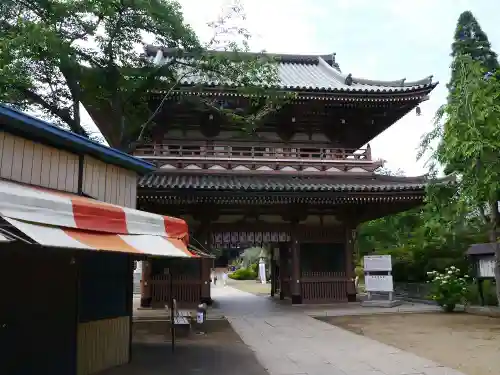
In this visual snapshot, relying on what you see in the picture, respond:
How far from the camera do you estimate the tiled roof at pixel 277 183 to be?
563 inches

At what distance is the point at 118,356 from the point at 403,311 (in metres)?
11.2

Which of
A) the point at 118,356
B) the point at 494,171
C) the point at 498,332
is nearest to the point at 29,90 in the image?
the point at 118,356

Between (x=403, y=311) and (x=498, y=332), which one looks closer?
(x=498, y=332)

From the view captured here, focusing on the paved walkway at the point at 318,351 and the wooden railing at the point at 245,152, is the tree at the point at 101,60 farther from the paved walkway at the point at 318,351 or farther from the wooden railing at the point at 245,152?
the paved walkway at the point at 318,351

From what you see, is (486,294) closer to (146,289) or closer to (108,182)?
(146,289)

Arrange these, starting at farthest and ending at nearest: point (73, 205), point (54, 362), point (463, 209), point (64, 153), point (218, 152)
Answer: point (218, 152) < point (463, 209) < point (64, 153) < point (54, 362) < point (73, 205)

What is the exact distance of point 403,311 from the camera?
15422 millimetres

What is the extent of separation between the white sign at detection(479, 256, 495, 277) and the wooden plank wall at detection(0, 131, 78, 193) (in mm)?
14623

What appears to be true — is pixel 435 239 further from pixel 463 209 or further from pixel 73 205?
pixel 73 205

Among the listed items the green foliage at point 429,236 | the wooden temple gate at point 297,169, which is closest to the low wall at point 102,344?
the wooden temple gate at point 297,169

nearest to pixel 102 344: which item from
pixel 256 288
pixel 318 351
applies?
pixel 318 351

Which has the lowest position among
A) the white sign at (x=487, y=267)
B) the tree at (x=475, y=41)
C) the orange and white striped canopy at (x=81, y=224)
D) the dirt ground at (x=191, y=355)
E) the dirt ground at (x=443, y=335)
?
the dirt ground at (x=443, y=335)

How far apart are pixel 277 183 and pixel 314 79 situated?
7.52 m

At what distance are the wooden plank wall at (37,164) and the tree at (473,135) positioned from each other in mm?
9420
